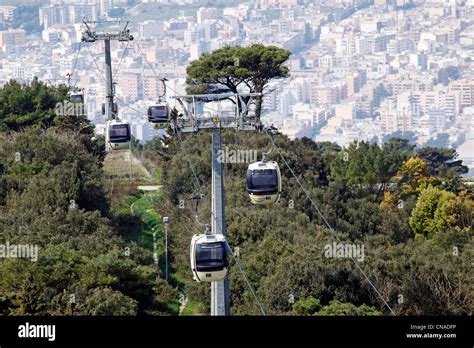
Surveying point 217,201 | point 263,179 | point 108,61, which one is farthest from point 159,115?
point 108,61

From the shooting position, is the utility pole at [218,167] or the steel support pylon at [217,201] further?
the steel support pylon at [217,201]

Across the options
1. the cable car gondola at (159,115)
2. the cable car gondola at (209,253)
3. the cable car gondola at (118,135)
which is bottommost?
the cable car gondola at (118,135)

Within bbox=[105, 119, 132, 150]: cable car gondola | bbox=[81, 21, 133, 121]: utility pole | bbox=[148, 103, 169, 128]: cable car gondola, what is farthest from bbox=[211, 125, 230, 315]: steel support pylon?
bbox=[81, 21, 133, 121]: utility pole

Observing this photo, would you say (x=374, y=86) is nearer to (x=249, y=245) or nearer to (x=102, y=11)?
(x=102, y=11)

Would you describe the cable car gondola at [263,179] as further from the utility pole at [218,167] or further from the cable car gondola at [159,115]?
the cable car gondola at [159,115]

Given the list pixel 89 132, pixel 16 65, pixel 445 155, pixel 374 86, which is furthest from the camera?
pixel 374 86

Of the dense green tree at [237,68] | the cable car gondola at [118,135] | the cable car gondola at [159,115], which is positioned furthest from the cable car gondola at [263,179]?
the dense green tree at [237,68]

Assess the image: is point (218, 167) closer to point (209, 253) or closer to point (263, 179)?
point (263, 179)
